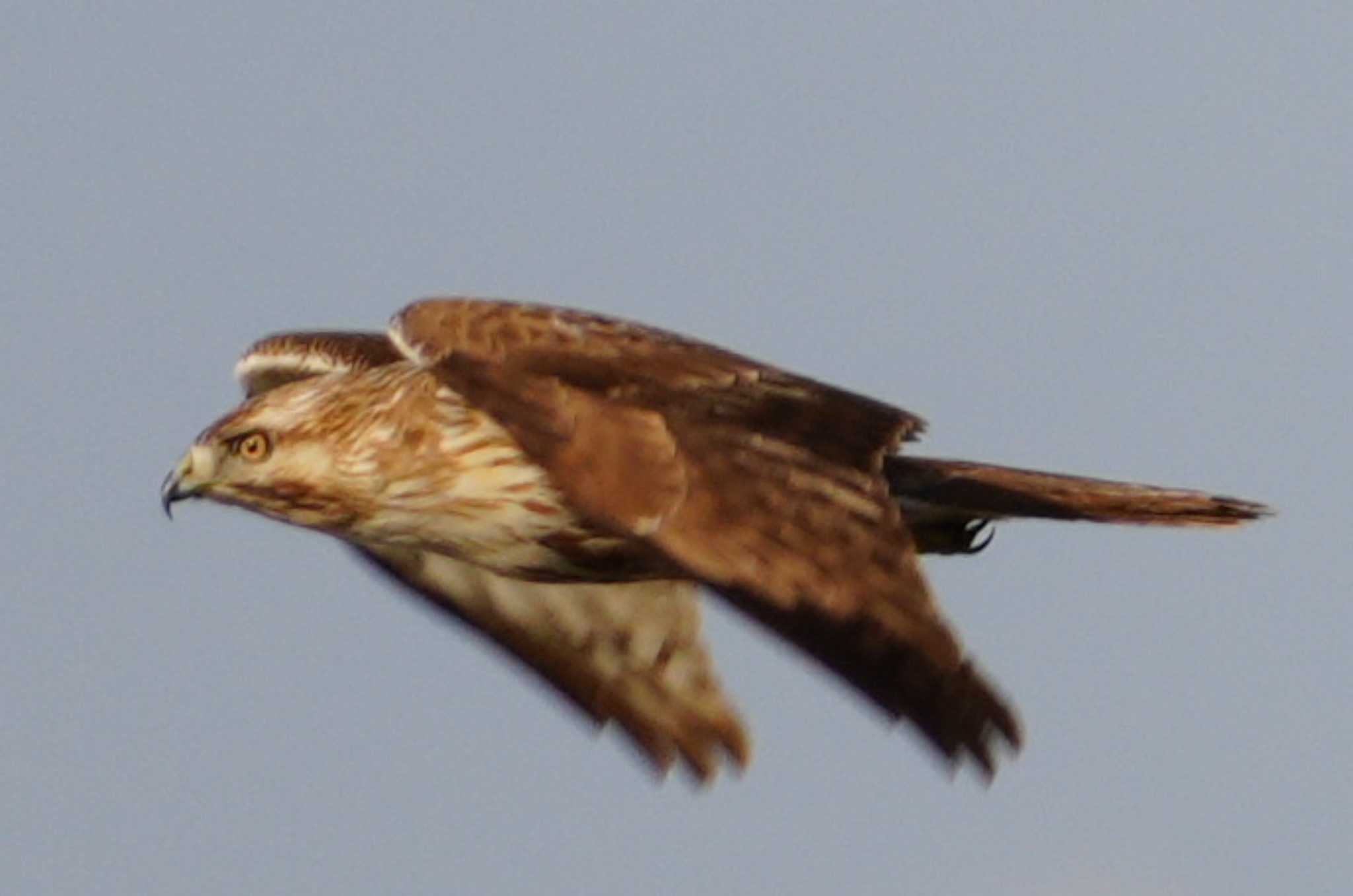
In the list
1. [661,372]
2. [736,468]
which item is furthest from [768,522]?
[661,372]

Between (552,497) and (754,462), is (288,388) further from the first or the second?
(754,462)

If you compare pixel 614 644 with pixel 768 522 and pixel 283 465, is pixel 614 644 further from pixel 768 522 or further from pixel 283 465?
pixel 768 522

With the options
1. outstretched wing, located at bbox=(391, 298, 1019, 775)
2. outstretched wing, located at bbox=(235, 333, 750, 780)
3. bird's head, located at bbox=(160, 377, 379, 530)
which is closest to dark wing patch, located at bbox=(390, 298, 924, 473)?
outstretched wing, located at bbox=(391, 298, 1019, 775)

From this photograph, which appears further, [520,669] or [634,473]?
[520,669]

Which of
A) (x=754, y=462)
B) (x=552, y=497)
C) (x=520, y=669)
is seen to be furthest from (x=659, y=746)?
(x=754, y=462)

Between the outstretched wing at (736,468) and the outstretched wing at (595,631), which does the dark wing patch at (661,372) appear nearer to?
the outstretched wing at (736,468)

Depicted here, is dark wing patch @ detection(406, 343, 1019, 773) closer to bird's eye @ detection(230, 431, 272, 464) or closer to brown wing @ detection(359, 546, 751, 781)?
bird's eye @ detection(230, 431, 272, 464)
